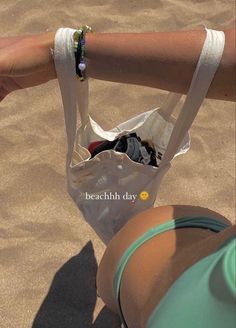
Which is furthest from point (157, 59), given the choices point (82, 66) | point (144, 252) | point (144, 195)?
point (144, 195)

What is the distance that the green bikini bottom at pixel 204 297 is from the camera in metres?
0.71

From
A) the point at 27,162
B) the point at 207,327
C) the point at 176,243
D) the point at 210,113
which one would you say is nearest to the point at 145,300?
the point at 176,243

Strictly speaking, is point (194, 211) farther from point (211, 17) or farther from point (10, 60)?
point (211, 17)

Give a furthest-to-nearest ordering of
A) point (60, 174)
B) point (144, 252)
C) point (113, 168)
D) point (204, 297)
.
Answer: point (60, 174) → point (113, 168) → point (144, 252) → point (204, 297)

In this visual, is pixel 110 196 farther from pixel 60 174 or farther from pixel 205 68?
pixel 60 174

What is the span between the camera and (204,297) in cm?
77

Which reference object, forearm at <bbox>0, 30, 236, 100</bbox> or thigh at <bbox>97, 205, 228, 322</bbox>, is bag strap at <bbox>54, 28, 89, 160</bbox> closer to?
forearm at <bbox>0, 30, 236, 100</bbox>

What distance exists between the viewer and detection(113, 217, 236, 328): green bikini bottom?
2.33 ft

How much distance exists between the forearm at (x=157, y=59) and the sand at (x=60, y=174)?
98cm

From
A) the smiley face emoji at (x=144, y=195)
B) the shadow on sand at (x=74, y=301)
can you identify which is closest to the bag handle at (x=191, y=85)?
the smiley face emoji at (x=144, y=195)

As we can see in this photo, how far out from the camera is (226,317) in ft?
2.40

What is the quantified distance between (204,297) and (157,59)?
0.48 metres

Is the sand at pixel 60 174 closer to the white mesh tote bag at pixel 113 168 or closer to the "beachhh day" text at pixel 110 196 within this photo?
the white mesh tote bag at pixel 113 168

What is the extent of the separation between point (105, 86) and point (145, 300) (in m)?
1.66
